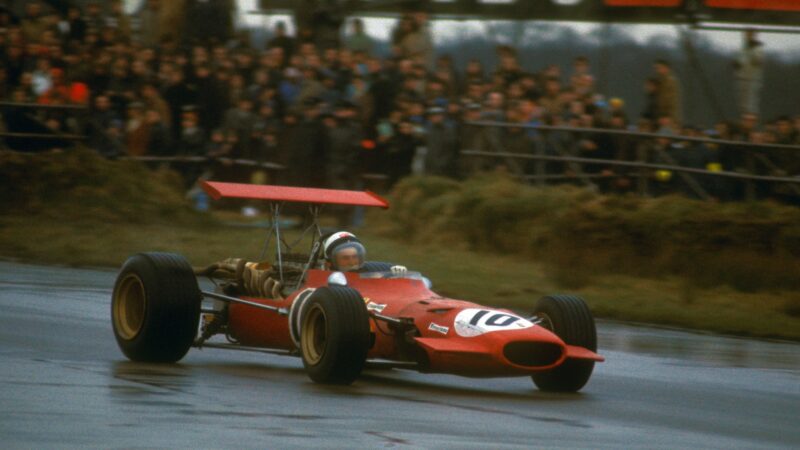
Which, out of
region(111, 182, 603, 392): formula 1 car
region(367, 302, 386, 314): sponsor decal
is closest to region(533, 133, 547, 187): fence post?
region(111, 182, 603, 392): formula 1 car

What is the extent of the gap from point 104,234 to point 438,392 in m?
11.5

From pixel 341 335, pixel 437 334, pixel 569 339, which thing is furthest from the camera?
pixel 569 339

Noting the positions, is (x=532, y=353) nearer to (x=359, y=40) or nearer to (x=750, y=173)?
(x=750, y=173)

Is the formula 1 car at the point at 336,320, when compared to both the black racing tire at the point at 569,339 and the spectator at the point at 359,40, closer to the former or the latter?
the black racing tire at the point at 569,339

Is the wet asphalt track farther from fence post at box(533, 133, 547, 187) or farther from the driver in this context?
fence post at box(533, 133, 547, 187)

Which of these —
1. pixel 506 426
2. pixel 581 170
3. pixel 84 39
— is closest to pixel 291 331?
pixel 506 426

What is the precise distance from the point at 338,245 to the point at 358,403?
6.38 ft

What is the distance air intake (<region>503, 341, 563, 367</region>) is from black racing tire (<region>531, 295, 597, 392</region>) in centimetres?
51

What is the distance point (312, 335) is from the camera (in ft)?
32.6

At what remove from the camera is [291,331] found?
33.7 ft

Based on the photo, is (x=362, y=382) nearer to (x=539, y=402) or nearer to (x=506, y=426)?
(x=539, y=402)

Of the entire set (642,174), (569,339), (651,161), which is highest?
(569,339)

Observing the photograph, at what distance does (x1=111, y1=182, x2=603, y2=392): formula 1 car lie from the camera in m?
9.44

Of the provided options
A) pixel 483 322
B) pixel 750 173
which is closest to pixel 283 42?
pixel 750 173
